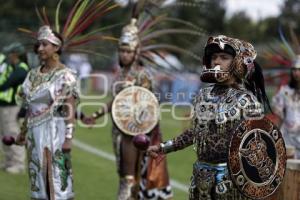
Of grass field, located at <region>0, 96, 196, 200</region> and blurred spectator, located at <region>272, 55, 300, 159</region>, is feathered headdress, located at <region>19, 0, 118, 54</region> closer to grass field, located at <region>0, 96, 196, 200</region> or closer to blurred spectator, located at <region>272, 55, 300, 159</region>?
grass field, located at <region>0, 96, 196, 200</region>

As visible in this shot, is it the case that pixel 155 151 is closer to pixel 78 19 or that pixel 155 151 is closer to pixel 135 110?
pixel 78 19

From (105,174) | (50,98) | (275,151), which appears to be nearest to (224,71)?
(275,151)

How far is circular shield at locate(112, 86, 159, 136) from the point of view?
301 inches

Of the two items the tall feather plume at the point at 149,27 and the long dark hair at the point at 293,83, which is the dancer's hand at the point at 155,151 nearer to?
the tall feather plume at the point at 149,27

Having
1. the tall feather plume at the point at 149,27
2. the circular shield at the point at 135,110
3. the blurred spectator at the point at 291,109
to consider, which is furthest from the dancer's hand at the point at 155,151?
the blurred spectator at the point at 291,109

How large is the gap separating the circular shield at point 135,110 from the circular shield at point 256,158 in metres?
3.10

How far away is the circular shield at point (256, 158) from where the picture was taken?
14.7ft

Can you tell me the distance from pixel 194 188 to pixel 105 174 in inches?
216

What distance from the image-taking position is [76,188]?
9125 mm

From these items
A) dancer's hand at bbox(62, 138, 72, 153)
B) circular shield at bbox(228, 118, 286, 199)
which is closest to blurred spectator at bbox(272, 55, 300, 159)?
dancer's hand at bbox(62, 138, 72, 153)

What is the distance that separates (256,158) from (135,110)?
129 inches

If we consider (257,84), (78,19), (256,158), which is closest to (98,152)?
(78,19)

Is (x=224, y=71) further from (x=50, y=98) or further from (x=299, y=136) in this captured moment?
(x=299, y=136)

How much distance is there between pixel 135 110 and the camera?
7734 mm
